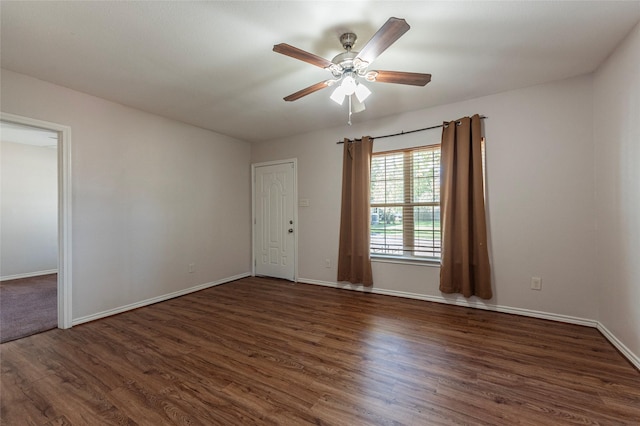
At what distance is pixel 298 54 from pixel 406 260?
2854mm

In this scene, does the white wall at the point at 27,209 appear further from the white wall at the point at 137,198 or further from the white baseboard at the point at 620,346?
the white baseboard at the point at 620,346

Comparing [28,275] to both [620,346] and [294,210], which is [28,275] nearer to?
[294,210]

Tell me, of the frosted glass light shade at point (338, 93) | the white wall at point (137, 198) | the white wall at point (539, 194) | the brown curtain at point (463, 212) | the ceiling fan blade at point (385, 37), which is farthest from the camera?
the brown curtain at point (463, 212)

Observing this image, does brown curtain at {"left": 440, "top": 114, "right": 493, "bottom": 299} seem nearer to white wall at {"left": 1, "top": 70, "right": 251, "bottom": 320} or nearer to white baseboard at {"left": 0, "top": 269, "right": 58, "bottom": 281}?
white wall at {"left": 1, "top": 70, "right": 251, "bottom": 320}

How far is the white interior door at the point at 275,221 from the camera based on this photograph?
15.3ft

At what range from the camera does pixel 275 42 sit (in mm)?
2129

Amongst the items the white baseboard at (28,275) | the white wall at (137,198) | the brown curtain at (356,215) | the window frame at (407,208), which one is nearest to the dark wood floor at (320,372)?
the white wall at (137,198)

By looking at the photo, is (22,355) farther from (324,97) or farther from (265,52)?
(324,97)

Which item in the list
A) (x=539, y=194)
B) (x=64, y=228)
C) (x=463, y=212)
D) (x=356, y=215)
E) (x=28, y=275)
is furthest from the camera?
(x=28, y=275)

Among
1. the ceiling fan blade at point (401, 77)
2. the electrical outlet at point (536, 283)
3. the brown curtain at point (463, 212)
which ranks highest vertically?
the ceiling fan blade at point (401, 77)

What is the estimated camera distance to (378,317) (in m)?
3.01

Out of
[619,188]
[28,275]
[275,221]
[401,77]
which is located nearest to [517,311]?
[619,188]

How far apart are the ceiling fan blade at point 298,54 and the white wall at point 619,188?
90.8 inches

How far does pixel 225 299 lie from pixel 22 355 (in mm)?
1879
